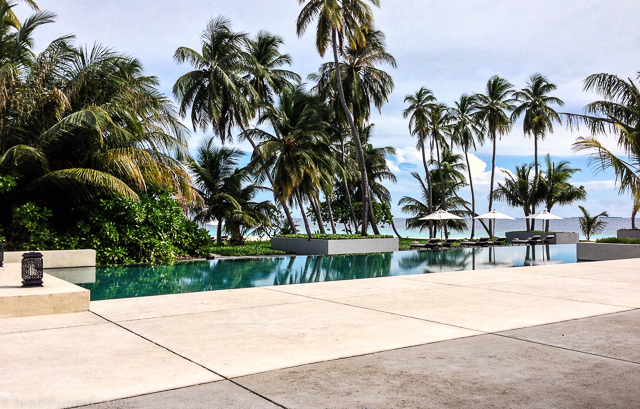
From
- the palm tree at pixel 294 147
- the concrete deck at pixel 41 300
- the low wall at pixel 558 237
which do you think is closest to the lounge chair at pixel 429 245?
the palm tree at pixel 294 147

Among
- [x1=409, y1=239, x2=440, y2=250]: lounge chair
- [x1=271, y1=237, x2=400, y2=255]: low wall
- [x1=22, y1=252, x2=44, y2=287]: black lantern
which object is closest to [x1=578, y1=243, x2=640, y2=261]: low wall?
[x1=409, y1=239, x2=440, y2=250]: lounge chair

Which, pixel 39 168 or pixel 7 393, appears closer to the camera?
pixel 7 393

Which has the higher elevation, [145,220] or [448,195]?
[448,195]

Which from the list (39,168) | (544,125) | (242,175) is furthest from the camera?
(544,125)

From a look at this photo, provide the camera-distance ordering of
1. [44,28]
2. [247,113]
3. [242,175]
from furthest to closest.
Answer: [242,175], [247,113], [44,28]

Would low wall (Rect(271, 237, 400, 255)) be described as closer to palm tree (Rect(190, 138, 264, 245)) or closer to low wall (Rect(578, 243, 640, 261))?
palm tree (Rect(190, 138, 264, 245))

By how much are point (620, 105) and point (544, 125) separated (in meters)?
18.0

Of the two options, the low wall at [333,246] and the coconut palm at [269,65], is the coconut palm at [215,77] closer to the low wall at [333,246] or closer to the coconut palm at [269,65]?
the coconut palm at [269,65]

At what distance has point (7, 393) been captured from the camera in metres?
3.78

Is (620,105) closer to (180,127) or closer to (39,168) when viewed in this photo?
(180,127)

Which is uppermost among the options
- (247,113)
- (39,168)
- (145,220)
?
(247,113)

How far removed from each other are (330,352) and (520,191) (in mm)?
34719

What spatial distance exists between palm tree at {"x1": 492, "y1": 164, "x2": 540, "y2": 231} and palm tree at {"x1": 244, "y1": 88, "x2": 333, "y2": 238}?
56.9 ft

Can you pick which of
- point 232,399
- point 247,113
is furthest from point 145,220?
point 232,399
